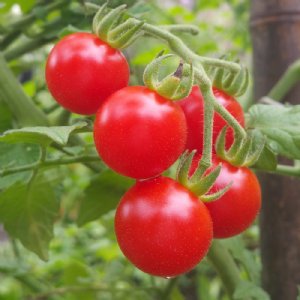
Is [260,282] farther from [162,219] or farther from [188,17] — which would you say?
[188,17]

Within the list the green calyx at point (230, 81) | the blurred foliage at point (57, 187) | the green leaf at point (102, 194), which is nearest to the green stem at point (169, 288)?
the blurred foliage at point (57, 187)

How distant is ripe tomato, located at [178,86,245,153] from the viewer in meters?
0.65

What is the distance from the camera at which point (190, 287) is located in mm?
1424

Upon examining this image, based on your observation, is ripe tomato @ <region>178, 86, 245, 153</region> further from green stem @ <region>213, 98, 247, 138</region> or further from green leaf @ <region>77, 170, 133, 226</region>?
green leaf @ <region>77, 170, 133, 226</region>

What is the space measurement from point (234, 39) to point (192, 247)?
1.81 meters

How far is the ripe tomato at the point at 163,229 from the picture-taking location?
1.86 ft

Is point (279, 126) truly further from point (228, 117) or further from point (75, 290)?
point (75, 290)

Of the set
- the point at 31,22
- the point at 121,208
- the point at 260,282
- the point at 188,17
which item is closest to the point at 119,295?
the point at 260,282

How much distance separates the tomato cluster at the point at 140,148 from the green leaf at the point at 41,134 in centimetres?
4

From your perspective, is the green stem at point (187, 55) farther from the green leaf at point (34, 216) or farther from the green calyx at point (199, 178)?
the green leaf at point (34, 216)

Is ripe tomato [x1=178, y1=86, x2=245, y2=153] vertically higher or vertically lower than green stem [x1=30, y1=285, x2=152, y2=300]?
higher

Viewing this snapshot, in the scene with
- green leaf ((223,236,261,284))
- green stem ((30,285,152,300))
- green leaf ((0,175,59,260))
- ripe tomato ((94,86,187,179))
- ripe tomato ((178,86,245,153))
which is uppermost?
ripe tomato ((94,86,187,179))

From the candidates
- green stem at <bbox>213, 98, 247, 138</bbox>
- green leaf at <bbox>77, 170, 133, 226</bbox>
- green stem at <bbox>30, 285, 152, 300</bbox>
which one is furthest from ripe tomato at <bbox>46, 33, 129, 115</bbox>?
green stem at <bbox>30, 285, 152, 300</bbox>

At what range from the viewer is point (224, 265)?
2.87 ft
